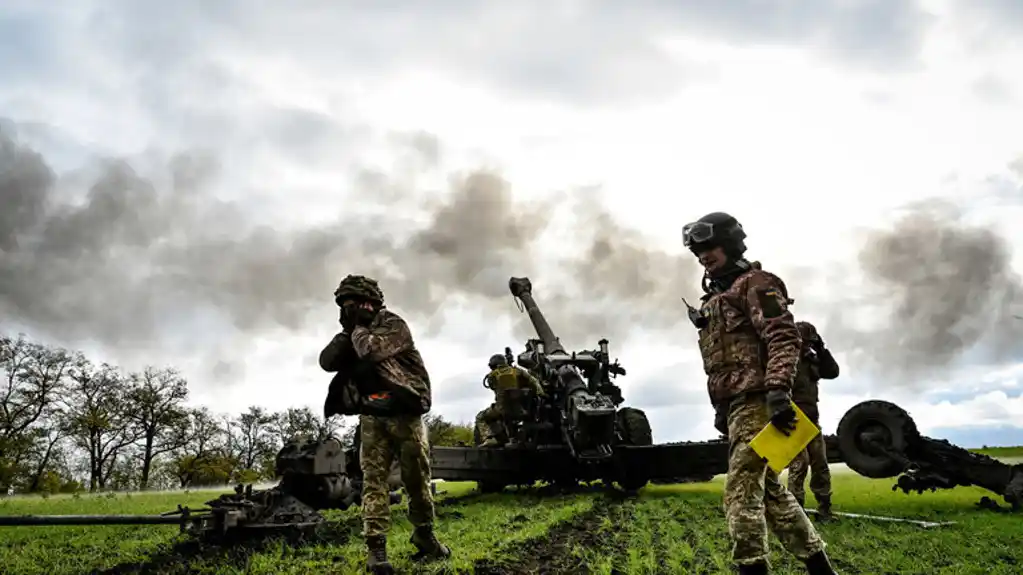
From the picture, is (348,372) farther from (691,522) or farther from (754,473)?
(691,522)

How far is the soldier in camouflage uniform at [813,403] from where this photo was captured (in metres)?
7.26

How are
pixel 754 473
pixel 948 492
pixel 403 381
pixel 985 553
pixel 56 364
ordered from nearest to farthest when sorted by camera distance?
1. pixel 754 473
2. pixel 403 381
3. pixel 985 553
4. pixel 948 492
5. pixel 56 364

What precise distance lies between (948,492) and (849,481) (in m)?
2.02

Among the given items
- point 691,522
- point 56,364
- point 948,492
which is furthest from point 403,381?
point 56,364

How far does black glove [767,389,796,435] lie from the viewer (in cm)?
335

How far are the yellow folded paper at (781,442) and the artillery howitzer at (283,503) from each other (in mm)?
3830

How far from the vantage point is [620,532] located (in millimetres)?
6582

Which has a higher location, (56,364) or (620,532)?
(56,364)

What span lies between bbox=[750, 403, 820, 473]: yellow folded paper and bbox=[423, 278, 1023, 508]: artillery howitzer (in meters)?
5.47

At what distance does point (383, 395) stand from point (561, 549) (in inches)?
75.9

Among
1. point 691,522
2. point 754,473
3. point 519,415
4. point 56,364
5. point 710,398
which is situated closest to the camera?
point 754,473

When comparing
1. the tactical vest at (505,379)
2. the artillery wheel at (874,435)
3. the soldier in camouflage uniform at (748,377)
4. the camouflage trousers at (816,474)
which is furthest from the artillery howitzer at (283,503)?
the artillery wheel at (874,435)

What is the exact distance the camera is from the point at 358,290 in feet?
16.3

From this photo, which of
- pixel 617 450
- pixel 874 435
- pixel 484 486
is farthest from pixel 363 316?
pixel 484 486
